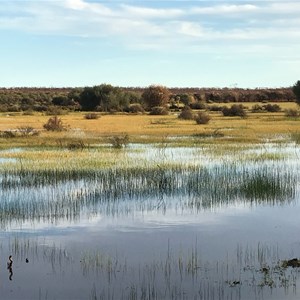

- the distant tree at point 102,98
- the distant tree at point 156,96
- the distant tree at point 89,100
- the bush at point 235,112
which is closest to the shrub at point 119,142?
the bush at point 235,112

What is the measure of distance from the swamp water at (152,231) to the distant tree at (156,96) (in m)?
56.3

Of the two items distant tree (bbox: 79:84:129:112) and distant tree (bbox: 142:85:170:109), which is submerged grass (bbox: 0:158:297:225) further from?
distant tree (bbox: 79:84:129:112)

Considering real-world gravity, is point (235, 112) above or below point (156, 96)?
below

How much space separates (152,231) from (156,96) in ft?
216

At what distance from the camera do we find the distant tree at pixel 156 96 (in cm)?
7750

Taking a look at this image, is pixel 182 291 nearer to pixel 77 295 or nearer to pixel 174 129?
pixel 77 295

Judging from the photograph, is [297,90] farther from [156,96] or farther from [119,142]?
[119,142]

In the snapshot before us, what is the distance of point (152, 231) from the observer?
1235cm

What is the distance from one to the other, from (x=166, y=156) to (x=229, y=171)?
4834mm

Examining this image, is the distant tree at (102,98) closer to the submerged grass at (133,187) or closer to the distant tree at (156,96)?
the distant tree at (156,96)

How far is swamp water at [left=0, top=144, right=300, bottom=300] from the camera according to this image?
353 inches

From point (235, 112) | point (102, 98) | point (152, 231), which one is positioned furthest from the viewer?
point (102, 98)

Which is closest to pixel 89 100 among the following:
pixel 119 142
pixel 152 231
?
pixel 119 142

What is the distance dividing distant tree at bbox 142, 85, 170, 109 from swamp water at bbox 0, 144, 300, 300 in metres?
56.3
